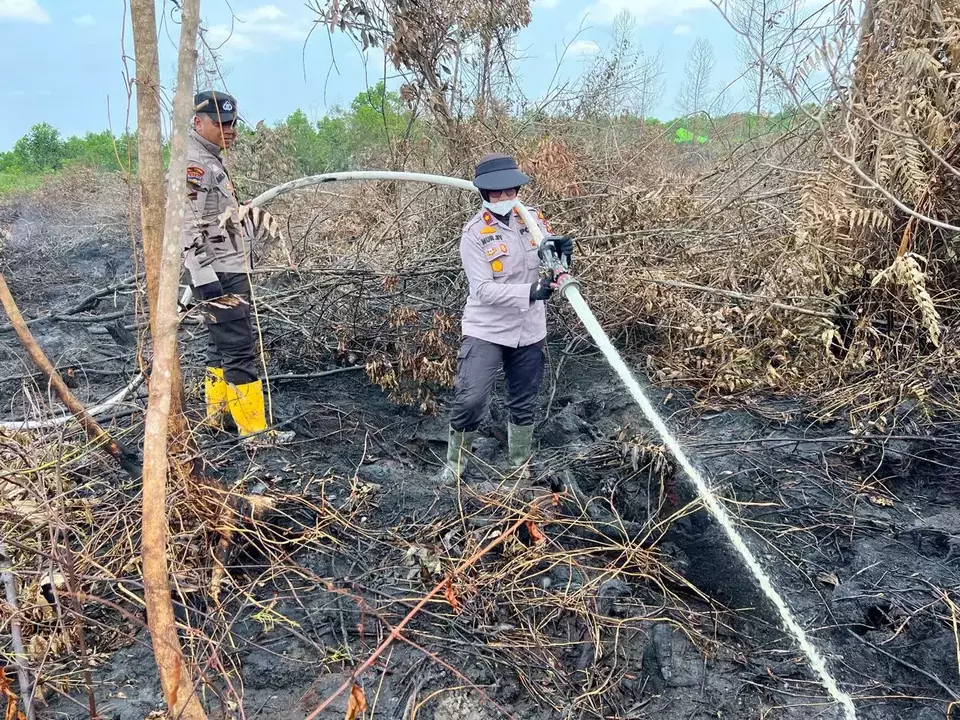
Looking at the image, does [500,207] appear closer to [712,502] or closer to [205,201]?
[205,201]

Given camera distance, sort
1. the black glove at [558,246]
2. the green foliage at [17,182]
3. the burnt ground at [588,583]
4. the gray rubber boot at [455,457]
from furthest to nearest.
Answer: the green foliage at [17,182] < the gray rubber boot at [455,457] < the black glove at [558,246] < the burnt ground at [588,583]

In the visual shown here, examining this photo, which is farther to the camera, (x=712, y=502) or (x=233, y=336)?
(x=233, y=336)

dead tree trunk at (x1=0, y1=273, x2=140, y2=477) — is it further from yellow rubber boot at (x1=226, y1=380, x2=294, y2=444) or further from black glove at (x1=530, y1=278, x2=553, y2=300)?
black glove at (x1=530, y1=278, x2=553, y2=300)

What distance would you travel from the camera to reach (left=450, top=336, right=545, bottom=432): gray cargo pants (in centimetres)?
369

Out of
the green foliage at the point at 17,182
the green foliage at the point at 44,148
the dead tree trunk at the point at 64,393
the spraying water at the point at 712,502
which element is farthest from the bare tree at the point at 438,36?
the green foliage at the point at 44,148

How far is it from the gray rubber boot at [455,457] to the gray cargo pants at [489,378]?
0.17ft

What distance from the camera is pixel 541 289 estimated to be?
3.41 metres

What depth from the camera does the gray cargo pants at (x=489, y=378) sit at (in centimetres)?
369

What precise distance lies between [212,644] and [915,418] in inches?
158

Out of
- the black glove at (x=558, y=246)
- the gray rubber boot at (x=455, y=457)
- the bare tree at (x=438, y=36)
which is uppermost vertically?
the bare tree at (x=438, y=36)

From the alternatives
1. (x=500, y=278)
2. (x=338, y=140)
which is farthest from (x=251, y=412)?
(x=338, y=140)

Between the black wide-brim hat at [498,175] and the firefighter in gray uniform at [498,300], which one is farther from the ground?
the black wide-brim hat at [498,175]

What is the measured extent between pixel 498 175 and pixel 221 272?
1.88 metres

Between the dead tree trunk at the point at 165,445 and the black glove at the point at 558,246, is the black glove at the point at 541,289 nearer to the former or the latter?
the black glove at the point at 558,246
